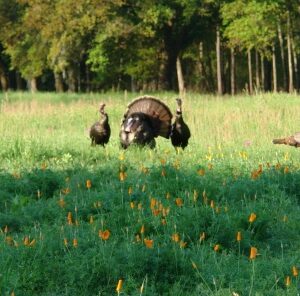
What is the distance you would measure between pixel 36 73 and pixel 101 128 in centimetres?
2915

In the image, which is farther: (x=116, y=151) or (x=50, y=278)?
(x=116, y=151)

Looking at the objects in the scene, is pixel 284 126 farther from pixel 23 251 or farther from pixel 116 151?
pixel 23 251

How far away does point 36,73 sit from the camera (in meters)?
39.7

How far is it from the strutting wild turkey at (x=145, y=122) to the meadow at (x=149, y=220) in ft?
1.07

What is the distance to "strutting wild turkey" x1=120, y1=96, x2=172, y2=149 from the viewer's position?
10781 millimetres

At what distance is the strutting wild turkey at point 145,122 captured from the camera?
10.8 metres

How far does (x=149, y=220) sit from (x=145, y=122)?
526 cm

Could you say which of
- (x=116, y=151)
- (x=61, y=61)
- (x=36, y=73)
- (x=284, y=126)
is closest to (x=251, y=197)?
(x=116, y=151)

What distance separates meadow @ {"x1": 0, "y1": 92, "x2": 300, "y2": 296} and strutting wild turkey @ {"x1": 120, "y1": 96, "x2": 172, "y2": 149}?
33 cm

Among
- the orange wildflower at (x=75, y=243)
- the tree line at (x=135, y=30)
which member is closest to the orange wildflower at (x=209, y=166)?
the orange wildflower at (x=75, y=243)

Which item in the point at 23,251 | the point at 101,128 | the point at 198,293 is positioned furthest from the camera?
the point at 101,128

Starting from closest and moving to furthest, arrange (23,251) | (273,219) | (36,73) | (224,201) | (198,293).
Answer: (198,293) → (23,251) → (273,219) → (224,201) → (36,73)

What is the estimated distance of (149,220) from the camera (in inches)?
232

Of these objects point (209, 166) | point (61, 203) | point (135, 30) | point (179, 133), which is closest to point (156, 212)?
point (61, 203)
